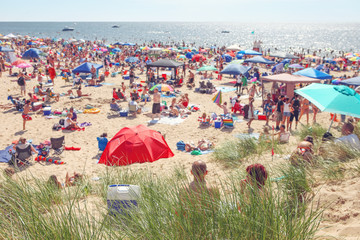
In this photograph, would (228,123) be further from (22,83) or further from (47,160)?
(22,83)

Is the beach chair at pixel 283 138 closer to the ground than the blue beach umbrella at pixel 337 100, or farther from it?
closer to the ground

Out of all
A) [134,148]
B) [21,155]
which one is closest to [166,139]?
[134,148]

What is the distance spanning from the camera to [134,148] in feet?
22.6

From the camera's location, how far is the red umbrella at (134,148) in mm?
6828

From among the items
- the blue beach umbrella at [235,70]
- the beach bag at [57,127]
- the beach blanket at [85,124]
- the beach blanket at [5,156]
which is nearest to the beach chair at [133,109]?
the beach blanket at [85,124]

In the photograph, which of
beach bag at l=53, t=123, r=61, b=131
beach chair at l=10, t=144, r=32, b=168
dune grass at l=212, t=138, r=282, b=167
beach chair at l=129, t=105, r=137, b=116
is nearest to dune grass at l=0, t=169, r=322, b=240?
dune grass at l=212, t=138, r=282, b=167

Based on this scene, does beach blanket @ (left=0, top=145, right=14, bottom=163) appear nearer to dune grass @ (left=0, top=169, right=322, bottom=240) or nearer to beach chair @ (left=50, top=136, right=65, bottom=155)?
beach chair @ (left=50, top=136, right=65, bottom=155)

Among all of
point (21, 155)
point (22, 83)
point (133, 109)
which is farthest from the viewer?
point (22, 83)

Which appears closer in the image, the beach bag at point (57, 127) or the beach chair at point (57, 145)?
the beach chair at point (57, 145)

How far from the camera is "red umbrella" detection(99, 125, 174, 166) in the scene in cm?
683

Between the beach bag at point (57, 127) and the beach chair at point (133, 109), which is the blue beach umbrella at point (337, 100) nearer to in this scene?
the beach chair at point (133, 109)

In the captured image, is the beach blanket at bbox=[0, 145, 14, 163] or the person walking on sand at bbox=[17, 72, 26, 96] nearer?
the beach blanket at bbox=[0, 145, 14, 163]

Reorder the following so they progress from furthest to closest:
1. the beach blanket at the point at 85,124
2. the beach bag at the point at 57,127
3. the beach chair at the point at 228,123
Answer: the beach blanket at the point at 85,124 < the beach chair at the point at 228,123 < the beach bag at the point at 57,127

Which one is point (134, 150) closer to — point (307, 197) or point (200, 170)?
point (200, 170)
